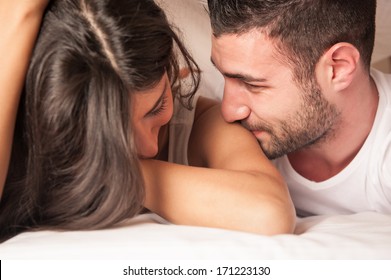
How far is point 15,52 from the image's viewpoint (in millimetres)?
1058

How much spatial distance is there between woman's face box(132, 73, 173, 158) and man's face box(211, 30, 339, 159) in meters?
0.19

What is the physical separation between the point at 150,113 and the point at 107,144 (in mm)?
137

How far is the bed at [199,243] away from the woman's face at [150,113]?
15cm

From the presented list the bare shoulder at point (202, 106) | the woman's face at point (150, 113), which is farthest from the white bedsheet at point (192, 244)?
the bare shoulder at point (202, 106)

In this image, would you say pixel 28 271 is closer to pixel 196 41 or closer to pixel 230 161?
pixel 230 161

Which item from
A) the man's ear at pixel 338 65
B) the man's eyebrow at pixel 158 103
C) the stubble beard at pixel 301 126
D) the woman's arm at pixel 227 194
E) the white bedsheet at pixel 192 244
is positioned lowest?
the white bedsheet at pixel 192 244

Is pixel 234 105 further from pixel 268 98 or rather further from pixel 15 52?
pixel 15 52

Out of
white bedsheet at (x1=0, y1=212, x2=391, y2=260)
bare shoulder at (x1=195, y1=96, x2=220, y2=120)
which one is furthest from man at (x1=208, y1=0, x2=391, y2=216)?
white bedsheet at (x1=0, y1=212, x2=391, y2=260)

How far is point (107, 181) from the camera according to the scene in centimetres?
108

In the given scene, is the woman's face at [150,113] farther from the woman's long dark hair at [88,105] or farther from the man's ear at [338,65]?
the man's ear at [338,65]

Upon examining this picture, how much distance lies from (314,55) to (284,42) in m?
0.08

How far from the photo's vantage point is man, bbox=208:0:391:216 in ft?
4.18

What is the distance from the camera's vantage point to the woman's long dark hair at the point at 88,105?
1.03m

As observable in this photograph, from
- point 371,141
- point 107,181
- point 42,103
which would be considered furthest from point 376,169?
point 42,103
